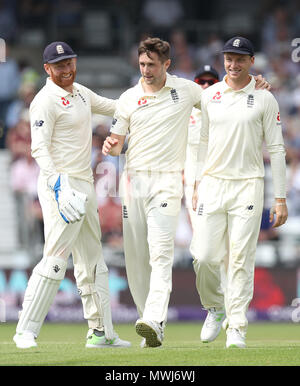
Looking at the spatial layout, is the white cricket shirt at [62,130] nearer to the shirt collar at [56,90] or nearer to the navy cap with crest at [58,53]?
the shirt collar at [56,90]

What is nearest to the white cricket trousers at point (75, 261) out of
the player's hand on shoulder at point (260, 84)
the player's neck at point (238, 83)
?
the player's neck at point (238, 83)

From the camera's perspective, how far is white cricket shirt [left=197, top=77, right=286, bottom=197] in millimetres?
7531

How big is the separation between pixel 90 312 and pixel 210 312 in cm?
97

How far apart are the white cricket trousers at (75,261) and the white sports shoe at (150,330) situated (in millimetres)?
582

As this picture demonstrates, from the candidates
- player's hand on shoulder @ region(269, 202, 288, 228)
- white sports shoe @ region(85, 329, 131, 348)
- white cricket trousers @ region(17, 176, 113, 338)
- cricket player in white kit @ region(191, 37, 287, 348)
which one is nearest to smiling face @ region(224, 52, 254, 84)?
cricket player in white kit @ region(191, 37, 287, 348)

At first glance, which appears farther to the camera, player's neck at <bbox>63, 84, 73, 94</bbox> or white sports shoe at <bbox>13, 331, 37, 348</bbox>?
player's neck at <bbox>63, 84, 73, 94</bbox>

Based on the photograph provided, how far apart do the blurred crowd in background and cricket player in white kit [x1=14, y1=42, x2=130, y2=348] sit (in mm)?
6987

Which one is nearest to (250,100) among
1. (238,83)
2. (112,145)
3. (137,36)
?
(238,83)

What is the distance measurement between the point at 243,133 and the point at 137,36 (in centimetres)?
1054

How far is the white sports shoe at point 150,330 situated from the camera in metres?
7.27

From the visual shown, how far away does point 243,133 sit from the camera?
7.54 m

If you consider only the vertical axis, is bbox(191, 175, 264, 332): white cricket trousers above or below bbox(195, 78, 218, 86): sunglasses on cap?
below

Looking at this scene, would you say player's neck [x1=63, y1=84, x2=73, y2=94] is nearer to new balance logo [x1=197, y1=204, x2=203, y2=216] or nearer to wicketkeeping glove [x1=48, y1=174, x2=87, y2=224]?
wicketkeeping glove [x1=48, y1=174, x2=87, y2=224]
